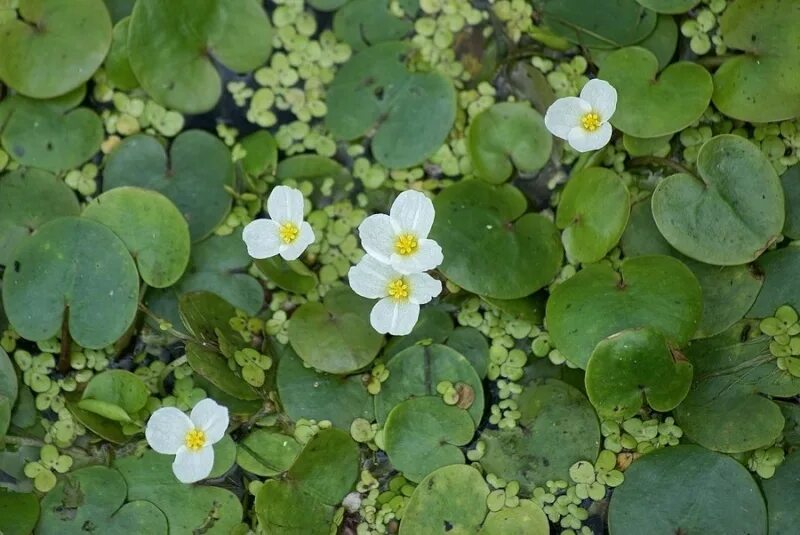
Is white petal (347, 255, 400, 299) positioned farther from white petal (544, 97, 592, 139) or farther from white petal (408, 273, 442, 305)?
white petal (544, 97, 592, 139)

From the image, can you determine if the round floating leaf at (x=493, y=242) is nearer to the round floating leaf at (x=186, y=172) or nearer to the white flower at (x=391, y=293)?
the white flower at (x=391, y=293)

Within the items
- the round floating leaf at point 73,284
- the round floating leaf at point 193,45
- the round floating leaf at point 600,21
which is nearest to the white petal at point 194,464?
the round floating leaf at point 73,284

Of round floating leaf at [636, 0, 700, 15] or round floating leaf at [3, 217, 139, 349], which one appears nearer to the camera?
round floating leaf at [3, 217, 139, 349]

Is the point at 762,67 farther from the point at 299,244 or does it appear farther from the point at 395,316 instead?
the point at 299,244

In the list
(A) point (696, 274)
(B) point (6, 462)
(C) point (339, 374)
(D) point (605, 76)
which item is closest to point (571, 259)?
(A) point (696, 274)

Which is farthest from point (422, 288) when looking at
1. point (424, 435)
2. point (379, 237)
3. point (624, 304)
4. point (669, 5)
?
point (669, 5)

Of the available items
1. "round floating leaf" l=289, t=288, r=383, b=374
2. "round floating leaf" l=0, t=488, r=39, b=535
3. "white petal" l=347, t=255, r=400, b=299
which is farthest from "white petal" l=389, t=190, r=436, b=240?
"round floating leaf" l=0, t=488, r=39, b=535

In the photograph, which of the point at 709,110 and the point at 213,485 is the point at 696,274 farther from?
the point at 213,485
